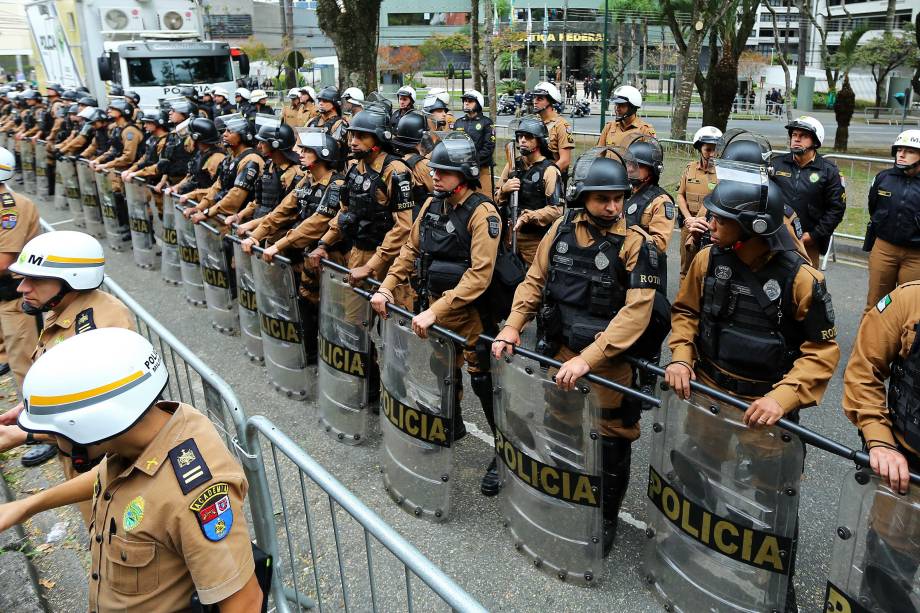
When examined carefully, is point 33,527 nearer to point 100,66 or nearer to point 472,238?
point 472,238

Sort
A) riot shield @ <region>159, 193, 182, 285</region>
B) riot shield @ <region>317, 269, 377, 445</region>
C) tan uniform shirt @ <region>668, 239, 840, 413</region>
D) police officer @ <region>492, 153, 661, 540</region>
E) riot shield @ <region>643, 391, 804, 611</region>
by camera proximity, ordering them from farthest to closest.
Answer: riot shield @ <region>159, 193, 182, 285</region> < riot shield @ <region>317, 269, 377, 445</region> < police officer @ <region>492, 153, 661, 540</region> < tan uniform shirt @ <region>668, 239, 840, 413</region> < riot shield @ <region>643, 391, 804, 611</region>

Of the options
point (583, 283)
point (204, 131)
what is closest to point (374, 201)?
point (583, 283)

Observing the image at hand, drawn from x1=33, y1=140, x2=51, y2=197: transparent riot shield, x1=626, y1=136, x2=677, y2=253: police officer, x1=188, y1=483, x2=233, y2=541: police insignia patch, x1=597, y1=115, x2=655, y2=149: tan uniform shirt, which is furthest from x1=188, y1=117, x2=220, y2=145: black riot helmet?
x1=33, y1=140, x2=51, y2=197: transparent riot shield

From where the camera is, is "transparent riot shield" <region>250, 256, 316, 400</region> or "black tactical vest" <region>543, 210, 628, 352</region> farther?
"transparent riot shield" <region>250, 256, 316, 400</region>

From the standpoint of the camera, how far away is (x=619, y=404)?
3.83m

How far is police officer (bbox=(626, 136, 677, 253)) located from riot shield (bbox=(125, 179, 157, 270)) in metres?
6.91

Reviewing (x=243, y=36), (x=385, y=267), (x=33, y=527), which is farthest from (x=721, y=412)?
(x=243, y=36)

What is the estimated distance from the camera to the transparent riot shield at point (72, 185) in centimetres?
1214

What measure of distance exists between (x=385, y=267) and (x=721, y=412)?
10.6 ft

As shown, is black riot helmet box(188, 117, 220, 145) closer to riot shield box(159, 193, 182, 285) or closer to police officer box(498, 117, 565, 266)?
riot shield box(159, 193, 182, 285)

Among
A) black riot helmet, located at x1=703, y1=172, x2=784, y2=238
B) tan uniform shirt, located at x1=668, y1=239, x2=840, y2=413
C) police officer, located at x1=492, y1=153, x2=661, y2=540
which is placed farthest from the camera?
police officer, located at x1=492, y1=153, x2=661, y2=540

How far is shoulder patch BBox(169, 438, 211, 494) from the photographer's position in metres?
2.15

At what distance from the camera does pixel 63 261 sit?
353 cm

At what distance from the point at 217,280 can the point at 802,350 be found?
19.4ft
